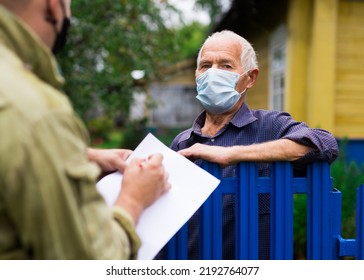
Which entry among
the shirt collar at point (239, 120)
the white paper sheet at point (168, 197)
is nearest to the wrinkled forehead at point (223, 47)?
the shirt collar at point (239, 120)

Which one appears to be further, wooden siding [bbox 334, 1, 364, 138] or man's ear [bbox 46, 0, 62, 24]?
wooden siding [bbox 334, 1, 364, 138]

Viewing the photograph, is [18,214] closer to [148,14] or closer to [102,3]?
[102,3]

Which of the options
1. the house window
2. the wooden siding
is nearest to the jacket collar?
the wooden siding

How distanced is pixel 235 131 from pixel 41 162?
1.52 m

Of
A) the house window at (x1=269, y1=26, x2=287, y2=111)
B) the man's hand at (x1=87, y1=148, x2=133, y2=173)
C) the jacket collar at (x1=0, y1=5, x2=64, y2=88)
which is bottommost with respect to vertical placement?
the house window at (x1=269, y1=26, x2=287, y2=111)

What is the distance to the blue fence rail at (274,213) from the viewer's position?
2.13m

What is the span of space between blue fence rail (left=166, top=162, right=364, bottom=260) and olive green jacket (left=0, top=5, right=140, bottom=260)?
99 cm

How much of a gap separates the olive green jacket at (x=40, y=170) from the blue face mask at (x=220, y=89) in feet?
4.38

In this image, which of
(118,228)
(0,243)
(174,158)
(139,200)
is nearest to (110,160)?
(174,158)

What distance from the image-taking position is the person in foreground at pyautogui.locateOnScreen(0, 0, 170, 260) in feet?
3.42

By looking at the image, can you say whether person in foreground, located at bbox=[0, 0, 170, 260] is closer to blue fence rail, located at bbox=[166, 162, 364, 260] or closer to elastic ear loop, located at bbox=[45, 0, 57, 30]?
elastic ear loop, located at bbox=[45, 0, 57, 30]

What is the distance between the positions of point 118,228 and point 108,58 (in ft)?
28.9

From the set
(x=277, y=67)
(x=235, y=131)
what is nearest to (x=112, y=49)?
(x=277, y=67)

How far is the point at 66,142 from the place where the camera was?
Answer: 3.62 feet
